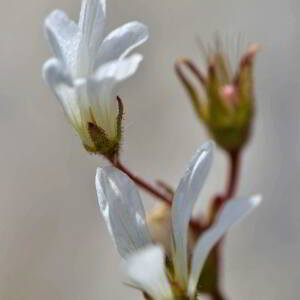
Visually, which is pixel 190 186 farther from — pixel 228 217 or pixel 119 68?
pixel 119 68

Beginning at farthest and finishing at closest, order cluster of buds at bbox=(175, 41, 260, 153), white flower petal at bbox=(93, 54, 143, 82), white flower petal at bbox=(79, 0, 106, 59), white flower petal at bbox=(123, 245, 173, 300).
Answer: cluster of buds at bbox=(175, 41, 260, 153) < white flower petal at bbox=(79, 0, 106, 59) < white flower petal at bbox=(93, 54, 143, 82) < white flower petal at bbox=(123, 245, 173, 300)

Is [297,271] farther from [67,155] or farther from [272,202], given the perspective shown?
[67,155]

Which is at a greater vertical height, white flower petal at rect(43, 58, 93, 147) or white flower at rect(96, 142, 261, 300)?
white flower petal at rect(43, 58, 93, 147)

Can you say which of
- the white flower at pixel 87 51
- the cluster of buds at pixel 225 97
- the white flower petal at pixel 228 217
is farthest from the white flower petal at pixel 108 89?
the cluster of buds at pixel 225 97

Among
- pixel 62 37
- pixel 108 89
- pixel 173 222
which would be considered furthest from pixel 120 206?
pixel 62 37

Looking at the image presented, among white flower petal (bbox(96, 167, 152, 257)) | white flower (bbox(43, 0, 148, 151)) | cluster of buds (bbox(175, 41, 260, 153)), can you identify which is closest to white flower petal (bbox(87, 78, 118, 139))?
white flower (bbox(43, 0, 148, 151))

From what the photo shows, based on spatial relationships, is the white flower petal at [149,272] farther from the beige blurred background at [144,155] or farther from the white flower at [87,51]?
the beige blurred background at [144,155]

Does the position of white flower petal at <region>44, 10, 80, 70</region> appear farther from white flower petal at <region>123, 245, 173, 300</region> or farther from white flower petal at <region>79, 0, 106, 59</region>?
white flower petal at <region>123, 245, 173, 300</region>
